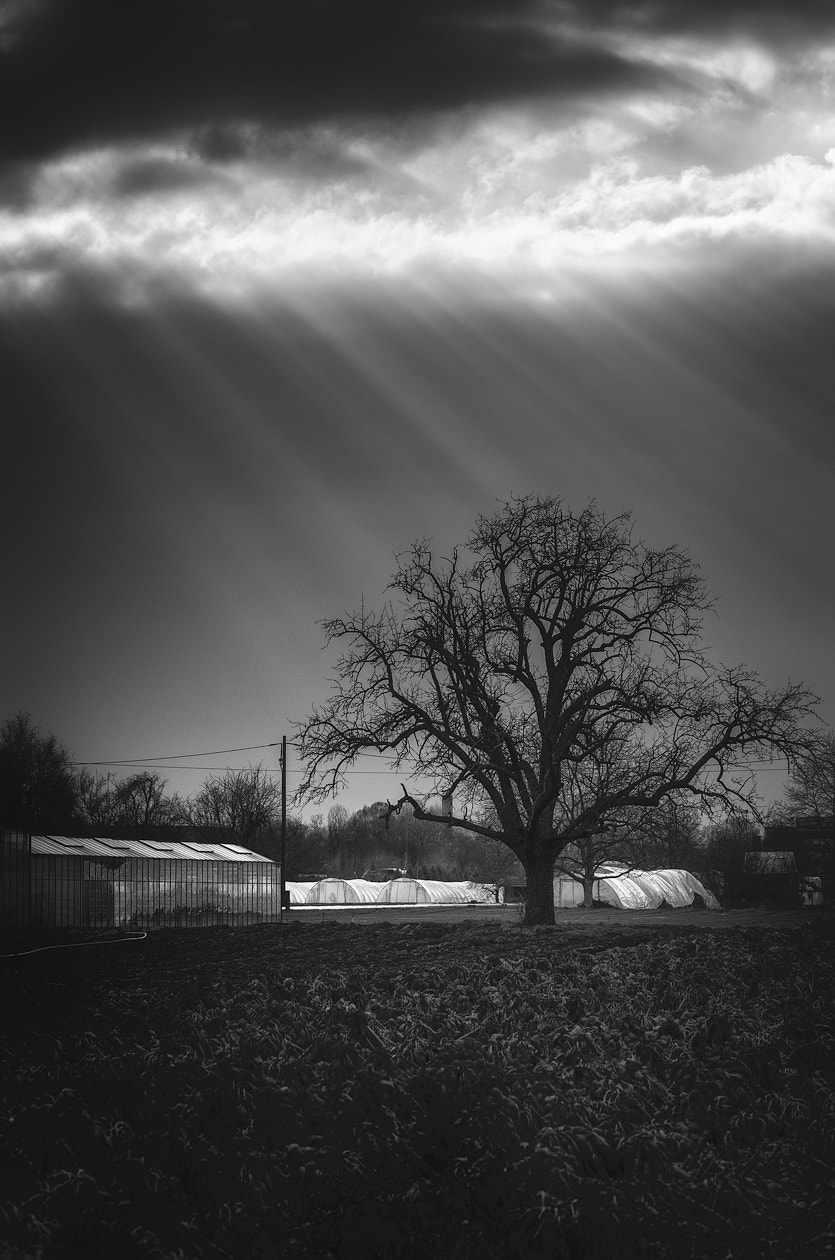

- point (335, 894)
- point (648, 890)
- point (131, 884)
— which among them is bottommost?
point (335, 894)

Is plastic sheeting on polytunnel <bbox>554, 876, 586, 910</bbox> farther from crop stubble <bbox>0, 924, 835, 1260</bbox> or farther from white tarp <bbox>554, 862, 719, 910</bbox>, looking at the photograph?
crop stubble <bbox>0, 924, 835, 1260</bbox>

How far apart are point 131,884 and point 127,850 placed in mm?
1593

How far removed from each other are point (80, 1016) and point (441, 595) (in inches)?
815

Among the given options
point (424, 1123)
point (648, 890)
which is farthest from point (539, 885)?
point (648, 890)

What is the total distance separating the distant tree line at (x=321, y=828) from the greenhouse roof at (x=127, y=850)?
1219 mm

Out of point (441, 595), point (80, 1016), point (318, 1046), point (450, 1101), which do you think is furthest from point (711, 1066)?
point (441, 595)

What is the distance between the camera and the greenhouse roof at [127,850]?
4006cm

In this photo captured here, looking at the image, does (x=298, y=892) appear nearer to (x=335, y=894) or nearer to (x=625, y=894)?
(x=335, y=894)

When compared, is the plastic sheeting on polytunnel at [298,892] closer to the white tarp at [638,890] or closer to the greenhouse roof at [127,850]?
the white tarp at [638,890]

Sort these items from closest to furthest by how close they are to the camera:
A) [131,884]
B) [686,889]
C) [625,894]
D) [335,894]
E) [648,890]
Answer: [131,884] < [625,894] < [648,890] < [686,889] < [335,894]

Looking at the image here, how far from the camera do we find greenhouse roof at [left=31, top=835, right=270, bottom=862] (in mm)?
40062

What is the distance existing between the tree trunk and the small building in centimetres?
1725

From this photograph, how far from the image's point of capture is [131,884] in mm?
42531

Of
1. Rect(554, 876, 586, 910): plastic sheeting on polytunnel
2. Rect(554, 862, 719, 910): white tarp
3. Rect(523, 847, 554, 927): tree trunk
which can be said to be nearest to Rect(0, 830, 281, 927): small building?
Rect(523, 847, 554, 927): tree trunk
